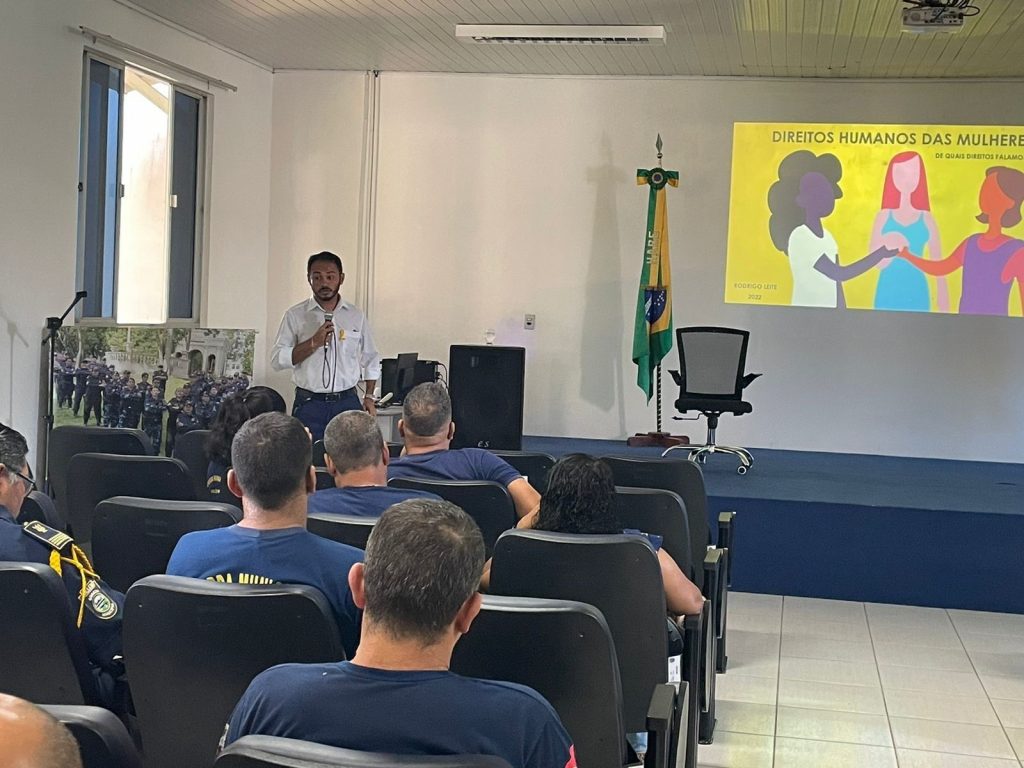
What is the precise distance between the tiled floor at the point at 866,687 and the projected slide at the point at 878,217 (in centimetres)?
346

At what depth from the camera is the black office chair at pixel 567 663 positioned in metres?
2.03

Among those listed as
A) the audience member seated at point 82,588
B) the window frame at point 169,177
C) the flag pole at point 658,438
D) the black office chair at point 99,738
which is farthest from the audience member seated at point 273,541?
the flag pole at point 658,438

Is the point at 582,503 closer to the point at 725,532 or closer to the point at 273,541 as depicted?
the point at 273,541

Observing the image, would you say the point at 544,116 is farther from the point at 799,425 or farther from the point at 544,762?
the point at 544,762

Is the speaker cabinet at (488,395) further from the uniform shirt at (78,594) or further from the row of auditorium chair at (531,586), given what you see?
the uniform shirt at (78,594)

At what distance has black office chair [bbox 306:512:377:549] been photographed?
2.74 meters

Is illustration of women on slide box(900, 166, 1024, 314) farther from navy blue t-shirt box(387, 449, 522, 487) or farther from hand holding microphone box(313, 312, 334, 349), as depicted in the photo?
navy blue t-shirt box(387, 449, 522, 487)

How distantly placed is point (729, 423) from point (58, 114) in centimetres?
512

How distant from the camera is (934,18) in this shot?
6.04 metres

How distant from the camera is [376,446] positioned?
313 cm

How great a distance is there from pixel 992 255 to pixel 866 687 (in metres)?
5.01

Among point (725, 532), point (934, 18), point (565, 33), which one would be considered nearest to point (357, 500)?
point (725, 532)

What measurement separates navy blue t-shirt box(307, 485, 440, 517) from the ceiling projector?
4.48m

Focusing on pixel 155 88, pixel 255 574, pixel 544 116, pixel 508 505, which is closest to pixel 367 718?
pixel 255 574
